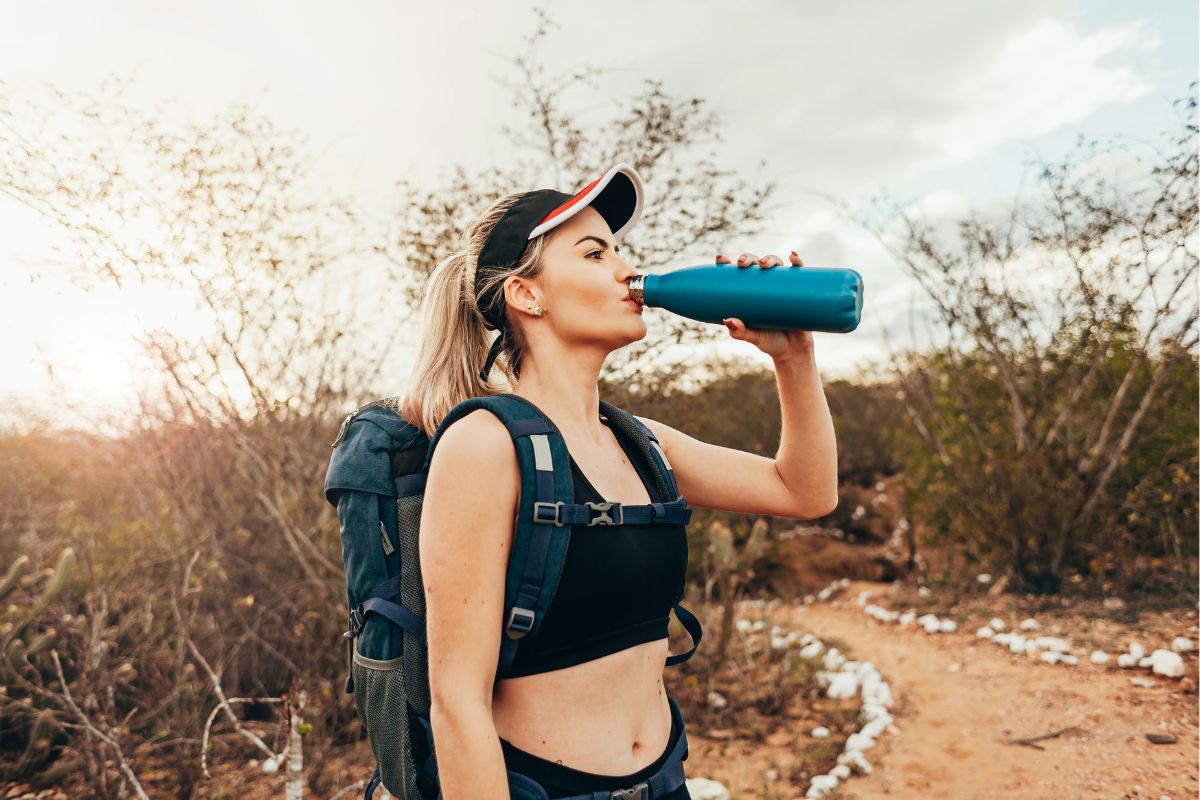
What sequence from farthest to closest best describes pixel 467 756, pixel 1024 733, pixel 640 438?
1. pixel 1024 733
2. pixel 640 438
3. pixel 467 756

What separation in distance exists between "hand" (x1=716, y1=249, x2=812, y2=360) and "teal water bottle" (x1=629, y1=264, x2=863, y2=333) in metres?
0.02

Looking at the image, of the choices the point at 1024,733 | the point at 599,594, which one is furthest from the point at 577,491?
the point at 1024,733

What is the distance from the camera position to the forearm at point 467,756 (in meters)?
1.35

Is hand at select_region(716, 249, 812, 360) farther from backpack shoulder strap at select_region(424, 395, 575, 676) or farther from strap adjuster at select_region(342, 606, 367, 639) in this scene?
strap adjuster at select_region(342, 606, 367, 639)

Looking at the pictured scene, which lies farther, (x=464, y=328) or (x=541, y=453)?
(x=464, y=328)

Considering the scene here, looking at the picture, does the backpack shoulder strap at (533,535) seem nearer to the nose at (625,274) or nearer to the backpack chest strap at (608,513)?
the backpack chest strap at (608,513)

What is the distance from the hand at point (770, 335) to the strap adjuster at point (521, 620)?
0.76 metres

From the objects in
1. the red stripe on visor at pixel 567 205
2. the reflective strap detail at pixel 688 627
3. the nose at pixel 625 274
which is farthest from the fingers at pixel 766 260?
the reflective strap detail at pixel 688 627

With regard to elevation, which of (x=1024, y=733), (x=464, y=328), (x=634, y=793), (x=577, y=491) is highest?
(x=464, y=328)

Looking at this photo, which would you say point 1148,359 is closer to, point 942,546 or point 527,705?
point 942,546

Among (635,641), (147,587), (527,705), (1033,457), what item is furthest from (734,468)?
(1033,457)

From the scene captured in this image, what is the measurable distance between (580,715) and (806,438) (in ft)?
2.92

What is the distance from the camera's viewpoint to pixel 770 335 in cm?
181

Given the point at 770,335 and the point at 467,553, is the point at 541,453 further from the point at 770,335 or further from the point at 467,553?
the point at 770,335
